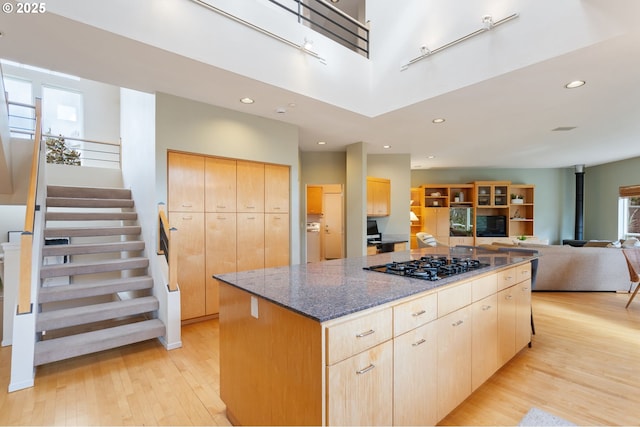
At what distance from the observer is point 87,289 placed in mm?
2984

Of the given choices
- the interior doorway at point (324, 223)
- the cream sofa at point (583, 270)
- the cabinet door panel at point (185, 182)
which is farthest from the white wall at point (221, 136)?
the cream sofa at point (583, 270)

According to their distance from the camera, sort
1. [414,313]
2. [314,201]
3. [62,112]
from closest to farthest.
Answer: [414,313]
[62,112]
[314,201]

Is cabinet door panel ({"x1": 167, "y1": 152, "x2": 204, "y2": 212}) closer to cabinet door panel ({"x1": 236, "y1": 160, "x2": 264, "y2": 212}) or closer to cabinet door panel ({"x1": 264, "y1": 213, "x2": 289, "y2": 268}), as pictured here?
cabinet door panel ({"x1": 236, "y1": 160, "x2": 264, "y2": 212})

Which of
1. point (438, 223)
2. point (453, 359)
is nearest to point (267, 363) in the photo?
point (453, 359)

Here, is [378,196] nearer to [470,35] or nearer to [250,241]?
[250,241]

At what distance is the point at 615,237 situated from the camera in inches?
305

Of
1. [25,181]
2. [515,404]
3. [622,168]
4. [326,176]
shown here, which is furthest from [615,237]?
[25,181]

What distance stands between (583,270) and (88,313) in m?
6.89

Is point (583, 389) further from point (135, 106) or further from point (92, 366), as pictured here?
point (135, 106)

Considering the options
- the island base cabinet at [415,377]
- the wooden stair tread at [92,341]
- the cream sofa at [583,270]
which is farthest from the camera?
the cream sofa at [583,270]

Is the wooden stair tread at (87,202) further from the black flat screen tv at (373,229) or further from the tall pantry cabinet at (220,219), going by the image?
the black flat screen tv at (373,229)

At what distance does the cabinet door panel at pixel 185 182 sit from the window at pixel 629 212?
32.2 feet

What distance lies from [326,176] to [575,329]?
15.1 ft

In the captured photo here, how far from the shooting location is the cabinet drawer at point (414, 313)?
146 centimetres
